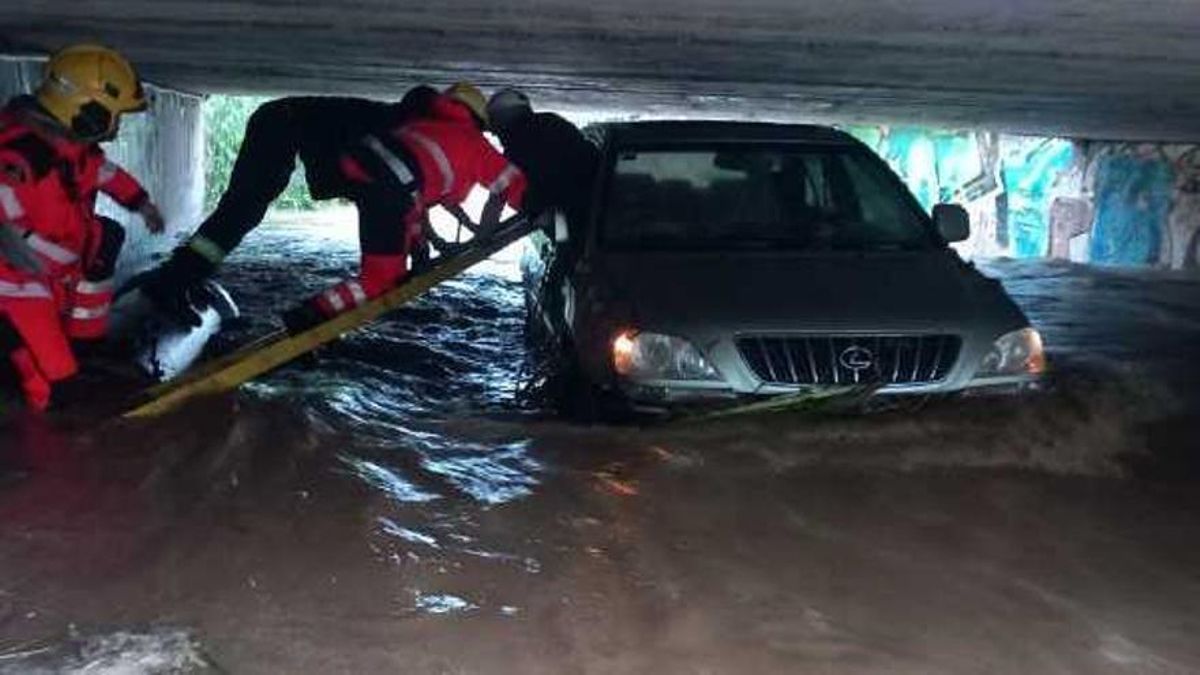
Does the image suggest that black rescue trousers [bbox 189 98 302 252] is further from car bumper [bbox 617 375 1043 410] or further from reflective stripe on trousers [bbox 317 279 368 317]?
car bumper [bbox 617 375 1043 410]

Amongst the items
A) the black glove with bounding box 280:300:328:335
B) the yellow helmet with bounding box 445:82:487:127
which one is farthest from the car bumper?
the yellow helmet with bounding box 445:82:487:127

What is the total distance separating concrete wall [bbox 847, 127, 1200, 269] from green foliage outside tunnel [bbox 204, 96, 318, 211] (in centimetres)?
1045

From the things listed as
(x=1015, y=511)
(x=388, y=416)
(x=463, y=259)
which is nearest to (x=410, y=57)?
(x=463, y=259)

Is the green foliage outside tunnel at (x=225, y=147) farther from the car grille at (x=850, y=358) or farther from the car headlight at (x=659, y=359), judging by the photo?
the car grille at (x=850, y=358)

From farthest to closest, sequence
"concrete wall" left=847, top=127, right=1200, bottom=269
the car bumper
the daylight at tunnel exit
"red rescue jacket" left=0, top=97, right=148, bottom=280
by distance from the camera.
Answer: "concrete wall" left=847, top=127, right=1200, bottom=269, "red rescue jacket" left=0, top=97, right=148, bottom=280, the car bumper, the daylight at tunnel exit

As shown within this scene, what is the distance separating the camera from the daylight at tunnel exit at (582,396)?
3.68 meters

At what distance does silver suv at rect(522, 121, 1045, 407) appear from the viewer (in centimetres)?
514

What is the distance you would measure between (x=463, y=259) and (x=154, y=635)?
10.6 feet

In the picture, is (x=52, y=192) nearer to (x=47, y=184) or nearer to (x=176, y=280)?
(x=47, y=184)

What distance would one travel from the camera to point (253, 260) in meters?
12.8

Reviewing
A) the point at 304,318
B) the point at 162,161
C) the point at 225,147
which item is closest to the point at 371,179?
the point at 304,318

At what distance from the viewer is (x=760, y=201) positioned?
6.25 m

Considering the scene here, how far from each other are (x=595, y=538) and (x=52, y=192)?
300 centimetres

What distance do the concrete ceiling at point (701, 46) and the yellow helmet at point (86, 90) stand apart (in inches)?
37.8
